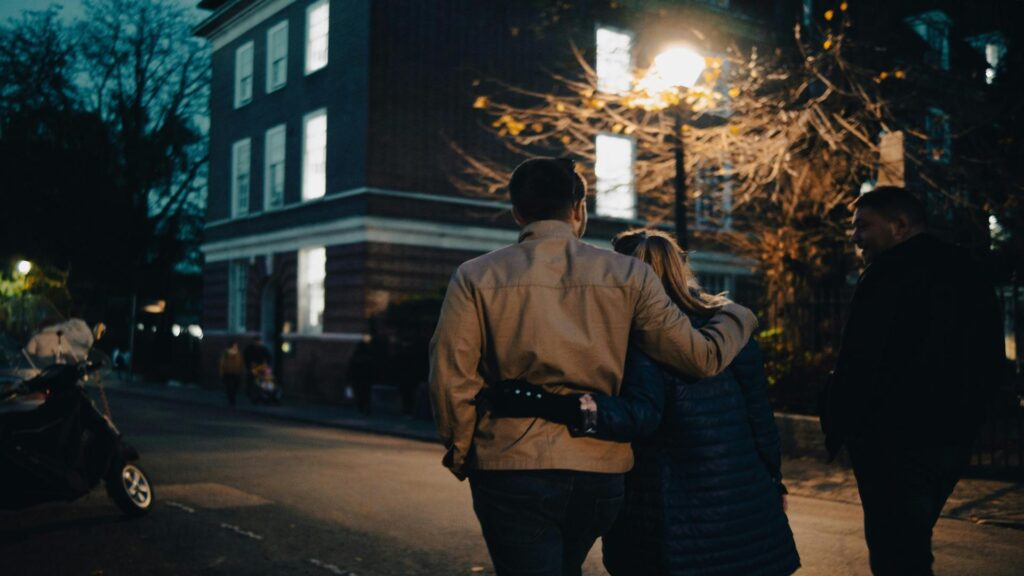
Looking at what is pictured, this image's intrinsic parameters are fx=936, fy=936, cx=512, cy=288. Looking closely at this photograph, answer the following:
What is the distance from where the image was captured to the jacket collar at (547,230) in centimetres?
294

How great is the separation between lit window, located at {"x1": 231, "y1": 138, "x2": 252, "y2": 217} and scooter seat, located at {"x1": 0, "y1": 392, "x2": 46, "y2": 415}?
21131 mm

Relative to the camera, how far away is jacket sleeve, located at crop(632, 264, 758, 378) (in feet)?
9.61

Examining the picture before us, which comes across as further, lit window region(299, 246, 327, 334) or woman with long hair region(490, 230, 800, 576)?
lit window region(299, 246, 327, 334)

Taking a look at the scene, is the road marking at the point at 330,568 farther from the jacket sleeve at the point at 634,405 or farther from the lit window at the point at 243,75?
the lit window at the point at 243,75

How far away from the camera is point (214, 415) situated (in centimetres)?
1925

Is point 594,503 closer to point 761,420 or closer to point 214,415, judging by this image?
point 761,420

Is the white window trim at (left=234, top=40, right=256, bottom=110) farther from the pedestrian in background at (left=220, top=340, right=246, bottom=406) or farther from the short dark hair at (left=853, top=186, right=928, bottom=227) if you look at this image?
the short dark hair at (left=853, top=186, right=928, bottom=227)

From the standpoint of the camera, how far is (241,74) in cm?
2827

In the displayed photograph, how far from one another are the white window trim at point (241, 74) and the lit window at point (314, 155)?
13.0 ft

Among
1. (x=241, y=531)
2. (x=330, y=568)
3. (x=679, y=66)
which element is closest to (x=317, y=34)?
(x=679, y=66)

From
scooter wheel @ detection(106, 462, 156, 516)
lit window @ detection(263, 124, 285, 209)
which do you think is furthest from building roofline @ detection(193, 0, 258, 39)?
scooter wheel @ detection(106, 462, 156, 516)

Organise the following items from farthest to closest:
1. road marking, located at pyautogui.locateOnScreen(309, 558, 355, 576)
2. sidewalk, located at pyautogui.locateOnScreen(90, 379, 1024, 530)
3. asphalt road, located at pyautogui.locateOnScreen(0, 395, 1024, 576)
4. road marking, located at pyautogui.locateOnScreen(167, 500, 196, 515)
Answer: sidewalk, located at pyautogui.locateOnScreen(90, 379, 1024, 530) < road marking, located at pyautogui.locateOnScreen(167, 500, 196, 515) < asphalt road, located at pyautogui.locateOnScreen(0, 395, 1024, 576) < road marking, located at pyautogui.locateOnScreen(309, 558, 355, 576)

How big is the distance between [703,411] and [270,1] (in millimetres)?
25695

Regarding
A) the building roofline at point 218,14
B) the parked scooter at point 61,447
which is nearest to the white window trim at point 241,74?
the building roofline at point 218,14
